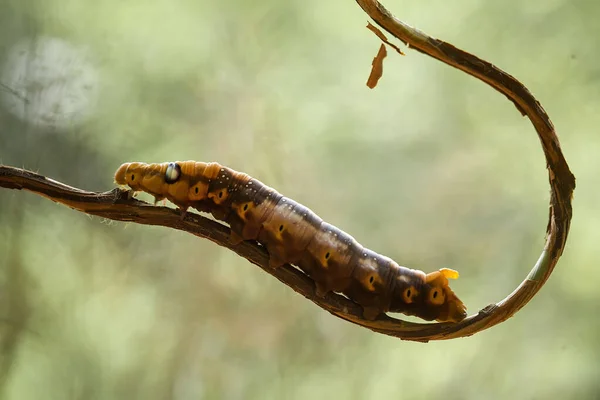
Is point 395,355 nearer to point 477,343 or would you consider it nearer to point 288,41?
point 477,343

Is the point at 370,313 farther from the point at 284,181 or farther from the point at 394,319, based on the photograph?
the point at 284,181

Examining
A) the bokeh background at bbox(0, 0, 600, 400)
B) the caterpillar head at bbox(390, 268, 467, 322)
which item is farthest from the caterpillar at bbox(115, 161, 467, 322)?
the bokeh background at bbox(0, 0, 600, 400)

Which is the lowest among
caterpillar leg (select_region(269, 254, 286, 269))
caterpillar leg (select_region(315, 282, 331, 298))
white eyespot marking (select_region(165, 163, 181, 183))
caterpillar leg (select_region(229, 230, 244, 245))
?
caterpillar leg (select_region(315, 282, 331, 298))

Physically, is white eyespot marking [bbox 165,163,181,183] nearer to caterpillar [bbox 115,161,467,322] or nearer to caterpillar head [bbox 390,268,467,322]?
caterpillar [bbox 115,161,467,322]

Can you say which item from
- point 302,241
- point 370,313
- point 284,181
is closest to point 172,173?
point 302,241

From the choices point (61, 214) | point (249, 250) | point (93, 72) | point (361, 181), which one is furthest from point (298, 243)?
point (93, 72)

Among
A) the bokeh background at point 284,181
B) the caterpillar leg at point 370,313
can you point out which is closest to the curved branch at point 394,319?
→ the caterpillar leg at point 370,313
